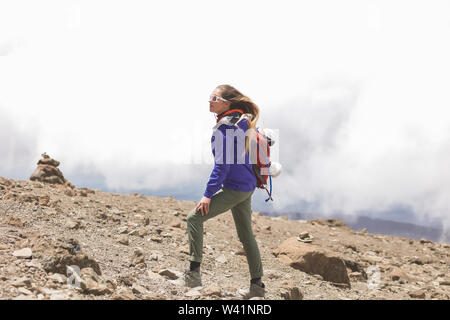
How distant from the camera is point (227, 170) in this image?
4.75m

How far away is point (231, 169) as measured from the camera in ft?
15.8

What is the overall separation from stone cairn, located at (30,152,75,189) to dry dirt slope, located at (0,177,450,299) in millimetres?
2117

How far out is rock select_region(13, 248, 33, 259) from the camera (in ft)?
16.2

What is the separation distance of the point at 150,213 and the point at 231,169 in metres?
5.71

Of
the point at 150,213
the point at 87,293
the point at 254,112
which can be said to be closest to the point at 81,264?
the point at 87,293

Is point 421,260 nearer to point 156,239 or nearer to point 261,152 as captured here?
point 156,239

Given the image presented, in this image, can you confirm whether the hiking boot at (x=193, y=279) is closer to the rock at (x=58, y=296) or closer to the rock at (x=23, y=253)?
the rock at (x=58, y=296)

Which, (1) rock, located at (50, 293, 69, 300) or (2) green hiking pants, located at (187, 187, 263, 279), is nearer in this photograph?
(1) rock, located at (50, 293, 69, 300)

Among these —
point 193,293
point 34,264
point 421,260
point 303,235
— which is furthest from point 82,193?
point 421,260

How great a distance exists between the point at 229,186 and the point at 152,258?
7.87 ft

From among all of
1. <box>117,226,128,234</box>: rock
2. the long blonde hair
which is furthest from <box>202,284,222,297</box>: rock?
<box>117,226,128,234</box>: rock

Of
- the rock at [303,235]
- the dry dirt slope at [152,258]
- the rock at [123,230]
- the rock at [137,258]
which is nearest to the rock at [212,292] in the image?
the dry dirt slope at [152,258]

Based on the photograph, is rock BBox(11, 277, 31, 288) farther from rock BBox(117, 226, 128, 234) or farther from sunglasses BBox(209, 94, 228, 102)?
rock BBox(117, 226, 128, 234)
